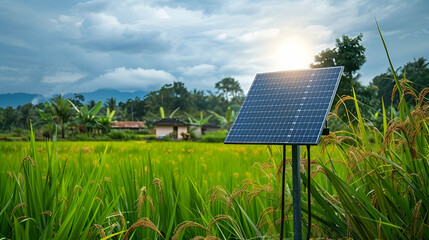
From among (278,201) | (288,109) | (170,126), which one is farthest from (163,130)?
(288,109)

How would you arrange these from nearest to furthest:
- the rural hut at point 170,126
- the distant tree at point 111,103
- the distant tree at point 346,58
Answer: the distant tree at point 346,58 < the rural hut at point 170,126 < the distant tree at point 111,103

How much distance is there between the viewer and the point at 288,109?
7.71ft

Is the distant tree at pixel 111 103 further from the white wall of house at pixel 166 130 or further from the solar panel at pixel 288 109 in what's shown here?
the solar panel at pixel 288 109

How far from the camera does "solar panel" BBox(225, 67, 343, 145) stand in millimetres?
2129

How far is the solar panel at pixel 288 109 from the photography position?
213 centimetres

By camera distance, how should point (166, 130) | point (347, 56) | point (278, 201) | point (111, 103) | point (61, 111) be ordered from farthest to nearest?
1. point (111, 103)
2. point (166, 130)
3. point (61, 111)
4. point (347, 56)
5. point (278, 201)

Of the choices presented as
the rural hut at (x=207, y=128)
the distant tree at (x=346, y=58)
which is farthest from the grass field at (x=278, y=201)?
the rural hut at (x=207, y=128)

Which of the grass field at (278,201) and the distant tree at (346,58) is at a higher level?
the distant tree at (346,58)

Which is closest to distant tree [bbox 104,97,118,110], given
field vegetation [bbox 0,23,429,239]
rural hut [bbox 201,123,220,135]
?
rural hut [bbox 201,123,220,135]

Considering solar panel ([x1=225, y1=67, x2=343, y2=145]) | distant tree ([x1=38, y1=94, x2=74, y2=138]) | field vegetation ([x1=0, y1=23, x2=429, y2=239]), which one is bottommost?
field vegetation ([x1=0, y1=23, x2=429, y2=239])

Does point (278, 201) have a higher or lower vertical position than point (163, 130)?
lower

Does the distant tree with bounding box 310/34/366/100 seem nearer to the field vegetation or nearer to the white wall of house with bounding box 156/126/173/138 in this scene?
the field vegetation

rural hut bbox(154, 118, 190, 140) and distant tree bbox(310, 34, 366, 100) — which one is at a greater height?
distant tree bbox(310, 34, 366, 100)

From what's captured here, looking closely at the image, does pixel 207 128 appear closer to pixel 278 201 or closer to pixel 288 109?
pixel 278 201
